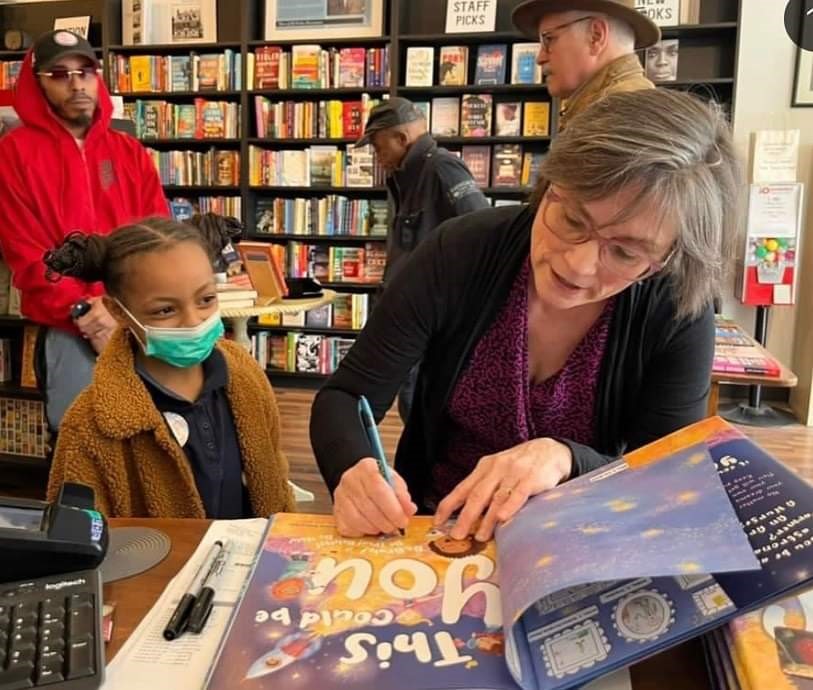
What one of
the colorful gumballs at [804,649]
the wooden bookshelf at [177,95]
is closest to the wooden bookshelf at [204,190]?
the wooden bookshelf at [177,95]

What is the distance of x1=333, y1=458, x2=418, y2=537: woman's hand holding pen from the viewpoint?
0.75 m

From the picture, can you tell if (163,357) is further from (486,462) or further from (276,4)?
(276,4)

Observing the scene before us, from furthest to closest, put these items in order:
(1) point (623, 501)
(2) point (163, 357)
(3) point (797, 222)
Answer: (3) point (797, 222)
(2) point (163, 357)
(1) point (623, 501)

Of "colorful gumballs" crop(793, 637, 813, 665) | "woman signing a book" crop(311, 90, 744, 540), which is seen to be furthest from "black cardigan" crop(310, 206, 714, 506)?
"colorful gumballs" crop(793, 637, 813, 665)

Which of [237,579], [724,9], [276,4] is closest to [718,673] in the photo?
[237,579]

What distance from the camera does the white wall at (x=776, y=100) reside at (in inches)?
153

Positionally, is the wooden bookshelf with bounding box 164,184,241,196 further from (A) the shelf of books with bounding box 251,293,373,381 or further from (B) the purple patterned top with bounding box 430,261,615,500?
(B) the purple patterned top with bounding box 430,261,615,500

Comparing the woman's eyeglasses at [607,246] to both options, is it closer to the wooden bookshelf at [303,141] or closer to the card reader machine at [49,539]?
the card reader machine at [49,539]

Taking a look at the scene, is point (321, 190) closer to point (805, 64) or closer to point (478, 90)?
point (478, 90)

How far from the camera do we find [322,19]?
438 cm

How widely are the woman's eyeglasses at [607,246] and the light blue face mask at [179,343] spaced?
70 cm

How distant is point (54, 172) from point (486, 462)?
1910mm

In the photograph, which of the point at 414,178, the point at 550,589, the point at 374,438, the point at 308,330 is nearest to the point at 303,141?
the point at 308,330

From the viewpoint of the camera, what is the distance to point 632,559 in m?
0.54
